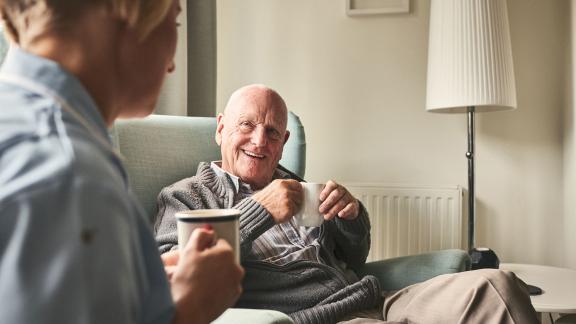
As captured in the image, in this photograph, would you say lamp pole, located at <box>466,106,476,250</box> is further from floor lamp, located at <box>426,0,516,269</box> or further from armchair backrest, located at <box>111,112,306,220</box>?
armchair backrest, located at <box>111,112,306,220</box>

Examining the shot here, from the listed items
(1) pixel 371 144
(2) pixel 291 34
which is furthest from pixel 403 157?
(2) pixel 291 34

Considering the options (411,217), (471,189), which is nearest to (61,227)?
(471,189)

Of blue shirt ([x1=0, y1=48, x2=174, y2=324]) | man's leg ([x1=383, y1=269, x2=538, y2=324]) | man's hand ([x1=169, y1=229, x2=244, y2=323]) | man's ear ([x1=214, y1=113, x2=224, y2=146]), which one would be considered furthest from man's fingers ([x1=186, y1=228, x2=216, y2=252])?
man's ear ([x1=214, y1=113, x2=224, y2=146])

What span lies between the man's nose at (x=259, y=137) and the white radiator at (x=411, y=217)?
0.89 meters

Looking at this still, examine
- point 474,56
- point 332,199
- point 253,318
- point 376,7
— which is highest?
point 376,7

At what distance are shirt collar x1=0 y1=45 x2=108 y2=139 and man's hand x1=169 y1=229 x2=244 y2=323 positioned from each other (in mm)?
146

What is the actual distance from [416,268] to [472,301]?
42 centimetres

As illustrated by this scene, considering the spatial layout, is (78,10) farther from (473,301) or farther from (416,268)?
(416,268)

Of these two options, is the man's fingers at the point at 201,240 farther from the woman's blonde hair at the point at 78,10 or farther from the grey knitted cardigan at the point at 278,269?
the grey knitted cardigan at the point at 278,269

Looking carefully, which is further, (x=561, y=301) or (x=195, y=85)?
(x=195, y=85)

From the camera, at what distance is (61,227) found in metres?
0.35

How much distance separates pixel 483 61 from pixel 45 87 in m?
1.67

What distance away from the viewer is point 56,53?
446 millimetres

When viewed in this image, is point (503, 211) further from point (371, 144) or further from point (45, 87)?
point (45, 87)
